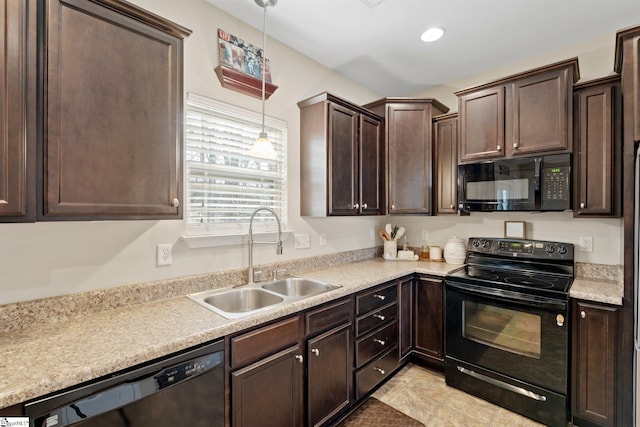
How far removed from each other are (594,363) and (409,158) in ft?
6.54

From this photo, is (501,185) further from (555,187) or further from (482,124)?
(482,124)

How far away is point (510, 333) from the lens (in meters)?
2.19

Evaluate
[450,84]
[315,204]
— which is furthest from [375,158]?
[450,84]

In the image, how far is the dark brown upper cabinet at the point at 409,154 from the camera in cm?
290

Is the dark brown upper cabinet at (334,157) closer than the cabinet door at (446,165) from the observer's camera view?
Yes

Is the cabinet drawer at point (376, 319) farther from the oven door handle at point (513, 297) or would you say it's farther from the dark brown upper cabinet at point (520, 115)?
the dark brown upper cabinet at point (520, 115)

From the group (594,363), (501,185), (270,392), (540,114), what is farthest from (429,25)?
(270,392)

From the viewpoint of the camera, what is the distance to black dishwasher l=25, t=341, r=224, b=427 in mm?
966

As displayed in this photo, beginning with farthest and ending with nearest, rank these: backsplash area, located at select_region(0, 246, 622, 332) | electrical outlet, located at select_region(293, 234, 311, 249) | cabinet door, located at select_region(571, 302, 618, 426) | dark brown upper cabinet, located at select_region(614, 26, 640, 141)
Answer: electrical outlet, located at select_region(293, 234, 311, 249) < cabinet door, located at select_region(571, 302, 618, 426) < dark brown upper cabinet, located at select_region(614, 26, 640, 141) < backsplash area, located at select_region(0, 246, 622, 332)

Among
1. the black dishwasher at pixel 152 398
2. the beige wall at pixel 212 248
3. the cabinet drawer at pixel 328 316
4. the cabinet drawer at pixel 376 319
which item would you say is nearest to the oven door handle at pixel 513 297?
the cabinet drawer at pixel 376 319

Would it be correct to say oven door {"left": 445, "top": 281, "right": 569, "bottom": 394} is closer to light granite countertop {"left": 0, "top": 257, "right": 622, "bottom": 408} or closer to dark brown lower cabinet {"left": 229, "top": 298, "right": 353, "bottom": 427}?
light granite countertop {"left": 0, "top": 257, "right": 622, "bottom": 408}

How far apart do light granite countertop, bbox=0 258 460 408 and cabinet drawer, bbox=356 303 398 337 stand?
1.61 ft

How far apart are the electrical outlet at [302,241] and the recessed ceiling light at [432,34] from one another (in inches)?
72.6

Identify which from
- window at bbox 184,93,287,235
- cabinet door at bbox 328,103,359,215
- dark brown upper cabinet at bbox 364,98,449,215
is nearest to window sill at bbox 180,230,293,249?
window at bbox 184,93,287,235
